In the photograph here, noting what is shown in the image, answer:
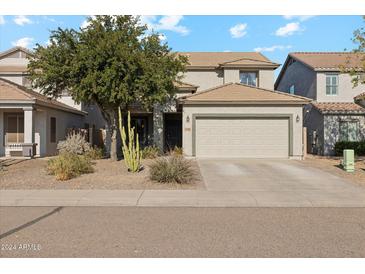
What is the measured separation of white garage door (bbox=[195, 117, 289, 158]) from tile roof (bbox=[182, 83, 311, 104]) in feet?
3.54

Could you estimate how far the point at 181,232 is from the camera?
20.1ft

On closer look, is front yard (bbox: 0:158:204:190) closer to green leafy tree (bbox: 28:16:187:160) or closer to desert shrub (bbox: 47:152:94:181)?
desert shrub (bbox: 47:152:94:181)

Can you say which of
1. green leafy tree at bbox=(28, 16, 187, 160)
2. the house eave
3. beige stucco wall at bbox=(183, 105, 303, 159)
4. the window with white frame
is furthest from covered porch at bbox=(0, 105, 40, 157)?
the window with white frame

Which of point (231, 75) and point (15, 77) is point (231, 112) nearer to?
point (231, 75)

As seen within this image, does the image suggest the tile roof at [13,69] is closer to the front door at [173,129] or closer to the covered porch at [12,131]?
the covered porch at [12,131]

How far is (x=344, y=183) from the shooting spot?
1176 cm

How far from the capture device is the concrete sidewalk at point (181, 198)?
28.8 feet

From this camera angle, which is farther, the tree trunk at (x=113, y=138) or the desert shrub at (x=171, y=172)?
the tree trunk at (x=113, y=138)

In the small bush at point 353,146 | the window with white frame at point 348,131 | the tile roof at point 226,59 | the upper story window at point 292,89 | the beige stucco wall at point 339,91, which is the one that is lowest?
the small bush at point 353,146

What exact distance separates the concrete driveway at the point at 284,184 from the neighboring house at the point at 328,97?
8.43 m

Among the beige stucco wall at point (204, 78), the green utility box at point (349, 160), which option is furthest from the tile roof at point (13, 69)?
the green utility box at point (349, 160)

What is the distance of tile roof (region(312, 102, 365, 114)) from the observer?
2273 cm

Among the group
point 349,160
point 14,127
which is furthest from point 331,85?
point 14,127

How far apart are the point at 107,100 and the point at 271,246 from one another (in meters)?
13.2
